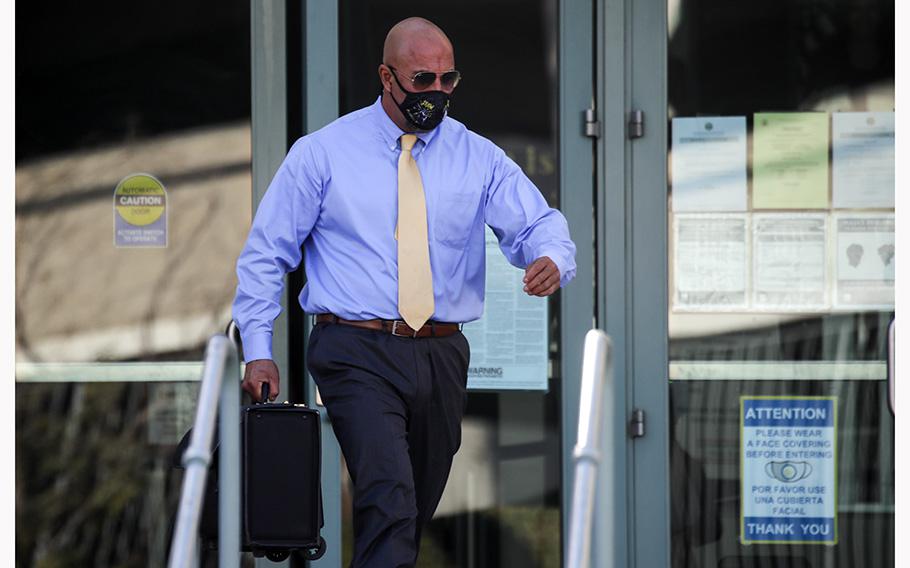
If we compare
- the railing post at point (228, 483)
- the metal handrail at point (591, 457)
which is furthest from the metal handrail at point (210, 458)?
the metal handrail at point (591, 457)

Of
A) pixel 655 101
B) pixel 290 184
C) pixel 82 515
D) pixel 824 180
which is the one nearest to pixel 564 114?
pixel 655 101

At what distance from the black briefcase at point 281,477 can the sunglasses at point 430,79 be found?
1.08 meters

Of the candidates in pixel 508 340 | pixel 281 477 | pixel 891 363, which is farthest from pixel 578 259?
pixel 281 477

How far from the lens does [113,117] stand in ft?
19.8

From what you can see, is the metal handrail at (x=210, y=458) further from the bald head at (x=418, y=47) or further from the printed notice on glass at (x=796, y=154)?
the printed notice on glass at (x=796, y=154)

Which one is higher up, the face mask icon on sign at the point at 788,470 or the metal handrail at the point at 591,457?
the metal handrail at the point at 591,457

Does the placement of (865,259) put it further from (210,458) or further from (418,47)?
(210,458)

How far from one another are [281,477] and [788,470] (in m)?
2.43

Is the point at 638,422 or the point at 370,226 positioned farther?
the point at 638,422

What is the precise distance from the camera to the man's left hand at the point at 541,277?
4344mm

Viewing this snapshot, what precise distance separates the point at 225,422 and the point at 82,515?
229cm

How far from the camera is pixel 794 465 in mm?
5973
